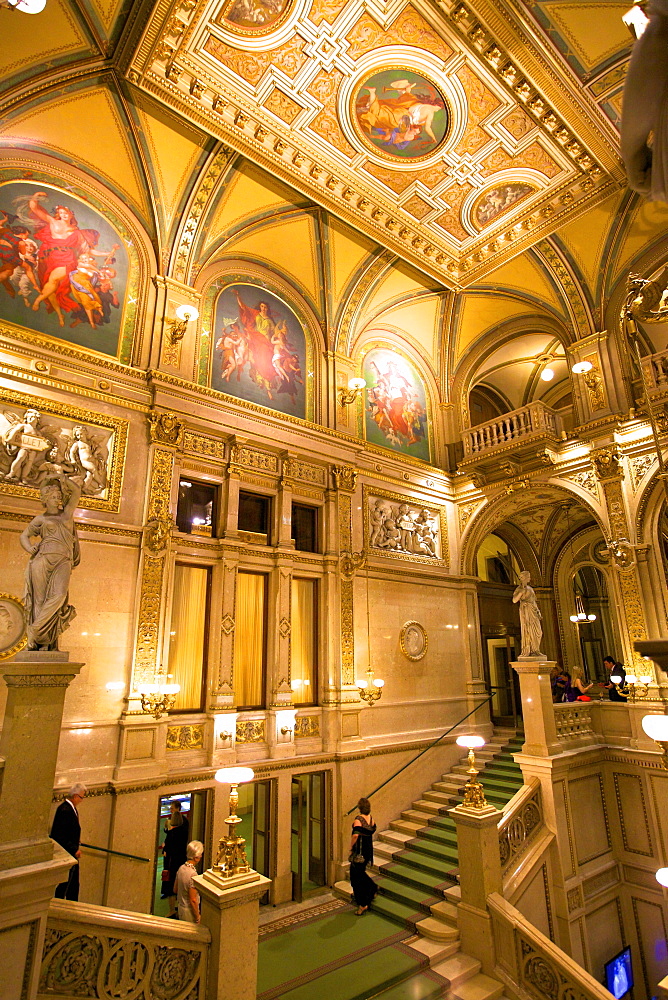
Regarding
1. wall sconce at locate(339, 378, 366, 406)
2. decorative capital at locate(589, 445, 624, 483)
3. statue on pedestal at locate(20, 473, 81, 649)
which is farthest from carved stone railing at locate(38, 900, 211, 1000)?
decorative capital at locate(589, 445, 624, 483)

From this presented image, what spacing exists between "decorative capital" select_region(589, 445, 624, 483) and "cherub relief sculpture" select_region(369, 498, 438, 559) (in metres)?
4.17

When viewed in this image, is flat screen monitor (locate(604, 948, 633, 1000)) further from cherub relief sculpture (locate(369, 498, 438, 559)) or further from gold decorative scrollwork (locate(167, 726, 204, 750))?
cherub relief sculpture (locate(369, 498, 438, 559))

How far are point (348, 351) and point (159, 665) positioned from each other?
27.5 ft

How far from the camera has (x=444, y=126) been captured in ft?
32.0

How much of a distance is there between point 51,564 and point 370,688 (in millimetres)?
7969

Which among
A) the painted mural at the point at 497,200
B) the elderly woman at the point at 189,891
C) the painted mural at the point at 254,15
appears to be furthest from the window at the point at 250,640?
the painted mural at the point at 497,200

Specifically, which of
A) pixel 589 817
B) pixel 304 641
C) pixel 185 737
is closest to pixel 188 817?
pixel 185 737

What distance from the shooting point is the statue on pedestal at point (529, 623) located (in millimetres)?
10102

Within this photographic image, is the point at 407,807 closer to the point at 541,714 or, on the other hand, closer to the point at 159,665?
the point at 541,714

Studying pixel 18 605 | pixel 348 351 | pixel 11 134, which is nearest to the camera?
pixel 18 605

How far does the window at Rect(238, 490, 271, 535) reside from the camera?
10977mm

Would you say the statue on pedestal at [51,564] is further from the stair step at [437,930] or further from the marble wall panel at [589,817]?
the marble wall panel at [589,817]

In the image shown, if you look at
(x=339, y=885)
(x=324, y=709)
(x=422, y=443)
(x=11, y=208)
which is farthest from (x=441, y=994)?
(x=11, y=208)

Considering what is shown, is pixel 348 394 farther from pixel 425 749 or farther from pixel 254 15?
pixel 425 749
